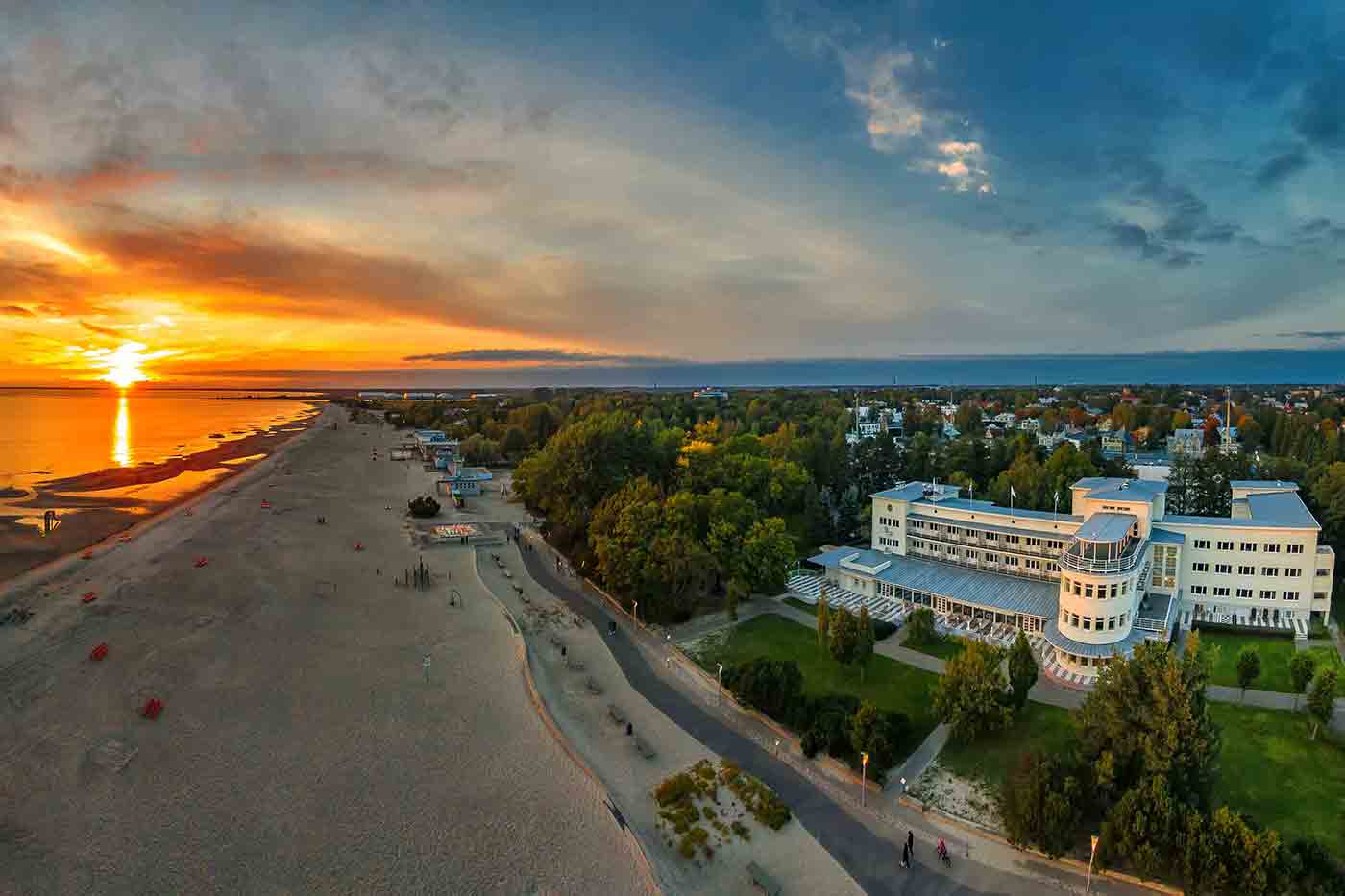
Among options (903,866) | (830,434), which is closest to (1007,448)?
(830,434)

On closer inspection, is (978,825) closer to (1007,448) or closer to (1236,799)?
(1236,799)

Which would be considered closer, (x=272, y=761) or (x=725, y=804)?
(x=725, y=804)

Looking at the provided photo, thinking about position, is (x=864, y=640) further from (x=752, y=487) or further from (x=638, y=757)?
(x=752, y=487)

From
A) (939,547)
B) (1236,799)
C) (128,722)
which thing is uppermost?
(939,547)

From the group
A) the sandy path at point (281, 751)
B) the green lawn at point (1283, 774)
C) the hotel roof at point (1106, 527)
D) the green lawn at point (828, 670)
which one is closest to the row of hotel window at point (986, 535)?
the hotel roof at point (1106, 527)

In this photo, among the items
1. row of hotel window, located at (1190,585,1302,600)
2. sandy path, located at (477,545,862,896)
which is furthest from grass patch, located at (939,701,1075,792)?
row of hotel window, located at (1190,585,1302,600)

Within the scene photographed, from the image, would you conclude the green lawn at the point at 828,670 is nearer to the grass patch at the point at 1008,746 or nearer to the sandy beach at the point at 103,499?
the grass patch at the point at 1008,746

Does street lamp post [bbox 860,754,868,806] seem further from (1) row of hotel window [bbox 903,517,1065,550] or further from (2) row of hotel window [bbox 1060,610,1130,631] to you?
(1) row of hotel window [bbox 903,517,1065,550]

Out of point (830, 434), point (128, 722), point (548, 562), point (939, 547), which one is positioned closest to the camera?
point (128, 722)
